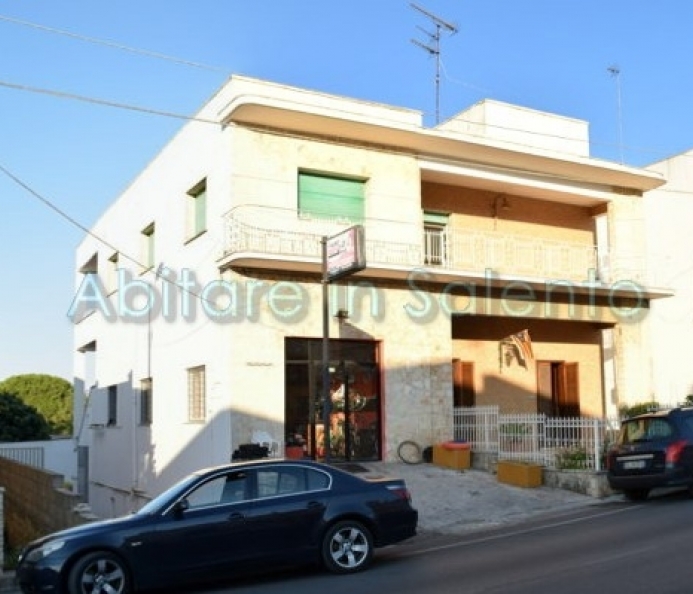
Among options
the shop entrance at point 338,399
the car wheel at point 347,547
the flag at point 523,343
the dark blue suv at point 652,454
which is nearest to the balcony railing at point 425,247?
the flag at point 523,343

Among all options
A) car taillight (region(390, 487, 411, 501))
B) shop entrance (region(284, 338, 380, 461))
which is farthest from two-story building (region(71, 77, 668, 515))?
car taillight (region(390, 487, 411, 501))

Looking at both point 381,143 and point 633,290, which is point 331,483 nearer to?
point 381,143

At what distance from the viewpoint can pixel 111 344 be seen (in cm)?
2680

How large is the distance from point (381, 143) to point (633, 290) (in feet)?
27.2

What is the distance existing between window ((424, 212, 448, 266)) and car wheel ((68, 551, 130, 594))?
13.5 meters

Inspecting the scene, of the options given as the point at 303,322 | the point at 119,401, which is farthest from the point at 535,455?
the point at 119,401

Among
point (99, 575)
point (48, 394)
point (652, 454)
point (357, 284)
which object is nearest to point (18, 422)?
point (48, 394)

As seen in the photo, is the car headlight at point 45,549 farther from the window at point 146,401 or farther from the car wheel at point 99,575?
the window at point 146,401

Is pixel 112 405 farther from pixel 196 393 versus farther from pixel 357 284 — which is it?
pixel 357 284

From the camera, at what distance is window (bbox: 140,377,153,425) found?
74.7 ft

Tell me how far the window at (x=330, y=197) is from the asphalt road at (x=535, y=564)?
28.9 feet

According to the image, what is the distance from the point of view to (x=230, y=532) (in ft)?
29.7

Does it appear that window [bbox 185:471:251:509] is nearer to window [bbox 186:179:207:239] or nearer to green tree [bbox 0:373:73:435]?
window [bbox 186:179:207:239]

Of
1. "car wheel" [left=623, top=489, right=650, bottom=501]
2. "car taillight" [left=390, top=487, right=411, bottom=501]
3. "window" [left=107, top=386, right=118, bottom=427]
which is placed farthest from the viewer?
"window" [left=107, top=386, right=118, bottom=427]
